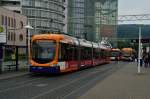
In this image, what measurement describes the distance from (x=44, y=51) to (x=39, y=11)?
9487 centimetres

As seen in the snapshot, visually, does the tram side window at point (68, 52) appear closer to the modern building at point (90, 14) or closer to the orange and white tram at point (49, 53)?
the orange and white tram at point (49, 53)

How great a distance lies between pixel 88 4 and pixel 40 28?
62.4ft

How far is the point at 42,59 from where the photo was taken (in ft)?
103

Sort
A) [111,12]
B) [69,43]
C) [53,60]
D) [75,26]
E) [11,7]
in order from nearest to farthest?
[53,60]
[69,43]
[111,12]
[11,7]
[75,26]

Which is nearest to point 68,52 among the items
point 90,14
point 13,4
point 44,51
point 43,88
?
point 44,51

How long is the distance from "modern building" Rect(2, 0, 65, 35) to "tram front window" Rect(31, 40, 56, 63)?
8541 cm

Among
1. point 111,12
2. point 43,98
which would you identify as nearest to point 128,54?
point 111,12

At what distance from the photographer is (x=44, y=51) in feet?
104

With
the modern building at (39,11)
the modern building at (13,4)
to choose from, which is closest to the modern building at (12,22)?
the modern building at (39,11)

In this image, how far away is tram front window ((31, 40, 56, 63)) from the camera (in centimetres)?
3144

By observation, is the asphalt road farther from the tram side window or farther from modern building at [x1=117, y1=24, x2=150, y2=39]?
modern building at [x1=117, y1=24, x2=150, y2=39]

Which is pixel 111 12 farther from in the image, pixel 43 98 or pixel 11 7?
pixel 43 98

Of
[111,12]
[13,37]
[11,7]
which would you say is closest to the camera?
[13,37]

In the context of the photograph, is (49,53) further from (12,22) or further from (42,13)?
(42,13)
